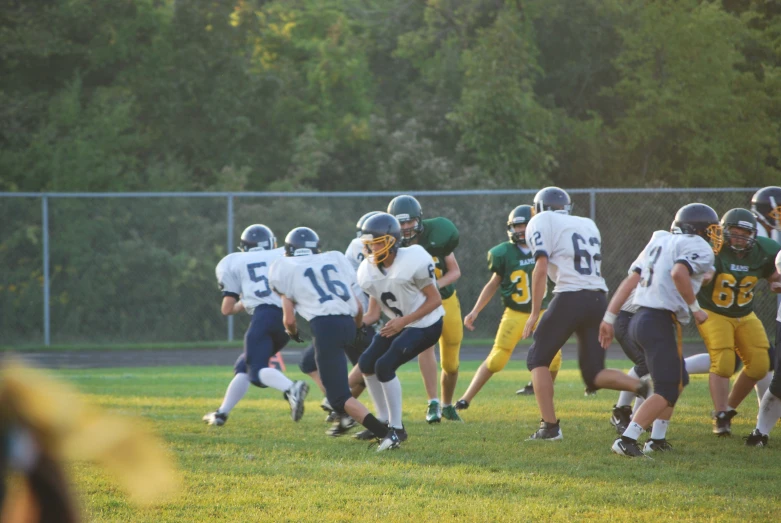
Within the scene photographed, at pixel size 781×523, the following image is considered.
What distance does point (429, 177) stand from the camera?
20812mm

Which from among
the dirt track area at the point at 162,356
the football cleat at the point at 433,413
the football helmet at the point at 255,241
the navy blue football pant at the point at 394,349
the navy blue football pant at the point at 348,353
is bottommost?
the dirt track area at the point at 162,356

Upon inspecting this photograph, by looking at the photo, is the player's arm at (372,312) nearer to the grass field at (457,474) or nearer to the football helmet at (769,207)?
the grass field at (457,474)

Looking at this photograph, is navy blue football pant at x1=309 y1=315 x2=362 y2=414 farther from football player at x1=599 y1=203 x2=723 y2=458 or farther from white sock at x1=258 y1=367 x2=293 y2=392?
football player at x1=599 y1=203 x2=723 y2=458

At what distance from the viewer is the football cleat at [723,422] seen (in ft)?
23.1

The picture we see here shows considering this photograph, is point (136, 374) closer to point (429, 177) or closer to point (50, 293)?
→ point (50, 293)

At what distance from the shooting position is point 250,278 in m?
8.16

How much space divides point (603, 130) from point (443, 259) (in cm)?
1699

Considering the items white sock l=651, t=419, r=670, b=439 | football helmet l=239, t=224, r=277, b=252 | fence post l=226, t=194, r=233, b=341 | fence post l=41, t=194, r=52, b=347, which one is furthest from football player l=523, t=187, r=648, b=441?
fence post l=41, t=194, r=52, b=347

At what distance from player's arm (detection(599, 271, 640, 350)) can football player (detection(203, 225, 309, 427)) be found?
2.61 meters

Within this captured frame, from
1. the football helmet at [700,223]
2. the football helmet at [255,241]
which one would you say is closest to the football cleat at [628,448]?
the football helmet at [700,223]

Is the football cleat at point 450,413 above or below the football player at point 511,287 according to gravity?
below

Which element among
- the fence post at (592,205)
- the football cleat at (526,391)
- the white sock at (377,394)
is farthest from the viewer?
the fence post at (592,205)

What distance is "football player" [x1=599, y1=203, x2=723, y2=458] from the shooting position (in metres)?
6.04

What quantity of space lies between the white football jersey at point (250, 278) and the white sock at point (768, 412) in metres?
3.91
